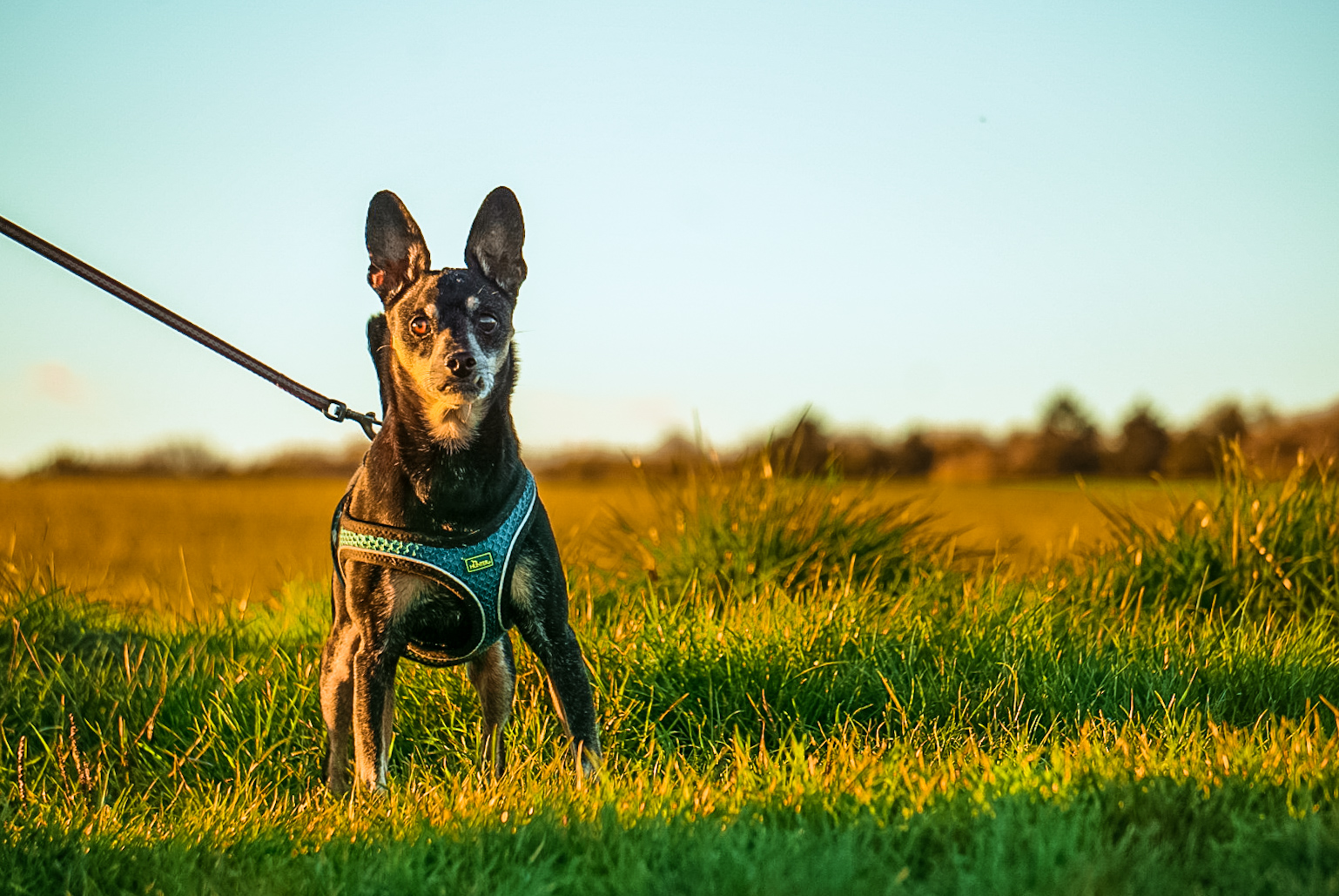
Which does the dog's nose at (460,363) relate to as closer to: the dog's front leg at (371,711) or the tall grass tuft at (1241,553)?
the dog's front leg at (371,711)

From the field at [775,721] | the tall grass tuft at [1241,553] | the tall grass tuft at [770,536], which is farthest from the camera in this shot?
the tall grass tuft at [1241,553]

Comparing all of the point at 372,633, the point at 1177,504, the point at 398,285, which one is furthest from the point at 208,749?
the point at 1177,504

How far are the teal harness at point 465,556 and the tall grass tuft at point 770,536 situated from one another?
219 cm

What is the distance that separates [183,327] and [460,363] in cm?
130

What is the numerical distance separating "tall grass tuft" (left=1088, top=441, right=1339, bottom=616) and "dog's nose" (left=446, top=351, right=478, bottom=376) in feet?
13.2

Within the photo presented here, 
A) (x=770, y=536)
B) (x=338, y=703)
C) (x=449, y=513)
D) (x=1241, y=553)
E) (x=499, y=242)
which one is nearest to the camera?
(x=449, y=513)

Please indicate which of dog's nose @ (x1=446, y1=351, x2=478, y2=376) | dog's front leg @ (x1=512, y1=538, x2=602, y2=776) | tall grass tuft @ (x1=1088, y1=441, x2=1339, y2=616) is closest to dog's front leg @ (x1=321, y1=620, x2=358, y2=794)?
dog's front leg @ (x1=512, y1=538, x2=602, y2=776)

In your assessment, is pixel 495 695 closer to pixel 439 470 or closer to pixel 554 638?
pixel 554 638

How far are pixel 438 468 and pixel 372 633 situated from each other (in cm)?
58

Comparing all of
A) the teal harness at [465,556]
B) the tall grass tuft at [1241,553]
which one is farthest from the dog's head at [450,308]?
the tall grass tuft at [1241,553]

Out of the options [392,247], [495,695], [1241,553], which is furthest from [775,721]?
[1241,553]

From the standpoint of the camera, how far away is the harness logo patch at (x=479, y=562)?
3.29 metres

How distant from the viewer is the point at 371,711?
10.8ft

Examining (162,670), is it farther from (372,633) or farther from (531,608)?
(531,608)
